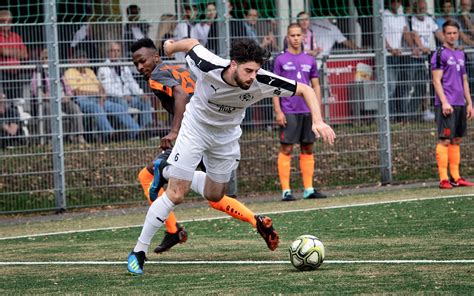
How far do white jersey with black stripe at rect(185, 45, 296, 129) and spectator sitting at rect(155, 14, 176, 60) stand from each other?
705cm

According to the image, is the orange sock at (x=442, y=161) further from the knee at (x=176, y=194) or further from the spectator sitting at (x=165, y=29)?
the knee at (x=176, y=194)

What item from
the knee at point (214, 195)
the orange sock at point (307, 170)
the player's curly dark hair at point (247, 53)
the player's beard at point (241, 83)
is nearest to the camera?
the player's curly dark hair at point (247, 53)

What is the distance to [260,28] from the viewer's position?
17.0m

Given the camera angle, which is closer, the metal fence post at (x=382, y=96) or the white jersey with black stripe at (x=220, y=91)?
the white jersey with black stripe at (x=220, y=91)

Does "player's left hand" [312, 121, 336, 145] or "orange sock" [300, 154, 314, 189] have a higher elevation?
"player's left hand" [312, 121, 336, 145]

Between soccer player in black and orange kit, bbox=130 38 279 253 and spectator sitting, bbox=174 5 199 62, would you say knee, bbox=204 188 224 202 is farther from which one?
spectator sitting, bbox=174 5 199 62

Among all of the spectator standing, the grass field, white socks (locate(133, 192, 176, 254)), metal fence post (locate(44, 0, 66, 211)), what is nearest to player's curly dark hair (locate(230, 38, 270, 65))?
white socks (locate(133, 192, 176, 254))

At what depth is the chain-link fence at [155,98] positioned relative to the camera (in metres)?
15.6

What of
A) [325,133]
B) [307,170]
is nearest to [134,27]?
[307,170]

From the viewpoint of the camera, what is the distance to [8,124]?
1544 centimetres

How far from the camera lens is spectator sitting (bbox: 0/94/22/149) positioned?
50.5 ft

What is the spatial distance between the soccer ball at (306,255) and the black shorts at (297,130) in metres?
7.16

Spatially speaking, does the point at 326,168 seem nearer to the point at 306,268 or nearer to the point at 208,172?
the point at 208,172

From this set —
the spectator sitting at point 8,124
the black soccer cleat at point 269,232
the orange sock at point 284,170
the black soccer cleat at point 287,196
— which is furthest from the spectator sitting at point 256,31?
the black soccer cleat at point 269,232
